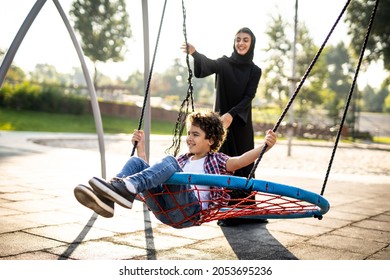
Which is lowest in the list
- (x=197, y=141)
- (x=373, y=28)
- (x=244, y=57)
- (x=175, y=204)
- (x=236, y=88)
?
(x=175, y=204)

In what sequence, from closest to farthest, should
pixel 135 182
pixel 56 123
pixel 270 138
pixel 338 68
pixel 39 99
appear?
pixel 135 182
pixel 270 138
pixel 56 123
pixel 39 99
pixel 338 68

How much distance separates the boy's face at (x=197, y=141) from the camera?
3.63 m

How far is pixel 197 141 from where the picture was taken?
12.0ft

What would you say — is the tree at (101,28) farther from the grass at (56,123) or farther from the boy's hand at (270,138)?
the boy's hand at (270,138)

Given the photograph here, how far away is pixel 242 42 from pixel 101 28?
33.2 m

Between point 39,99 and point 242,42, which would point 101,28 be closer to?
point 39,99

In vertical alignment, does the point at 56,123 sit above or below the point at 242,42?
below

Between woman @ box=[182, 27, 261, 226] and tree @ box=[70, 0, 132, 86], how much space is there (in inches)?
1248

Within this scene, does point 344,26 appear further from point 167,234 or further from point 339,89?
point 339,89

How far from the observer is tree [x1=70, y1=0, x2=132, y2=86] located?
35.7 m

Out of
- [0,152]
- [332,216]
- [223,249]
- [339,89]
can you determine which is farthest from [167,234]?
[339,89]

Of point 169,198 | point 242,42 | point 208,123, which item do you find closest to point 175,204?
point 169,198

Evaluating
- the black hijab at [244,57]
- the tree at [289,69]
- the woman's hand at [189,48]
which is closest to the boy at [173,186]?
the woman's hand at [189,48]

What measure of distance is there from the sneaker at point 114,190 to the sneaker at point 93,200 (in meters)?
0.03
